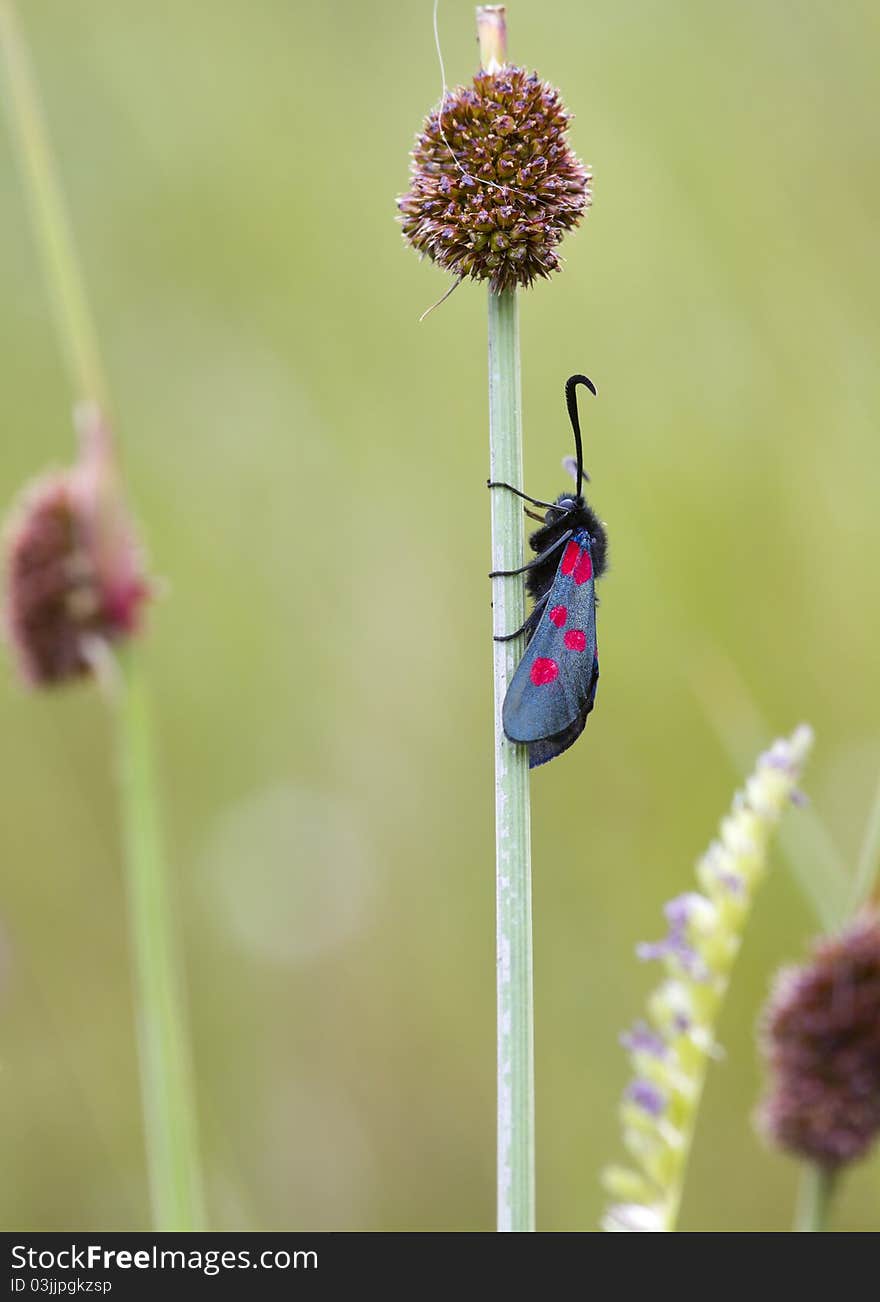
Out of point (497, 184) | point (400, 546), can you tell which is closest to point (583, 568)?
point (497, 184)

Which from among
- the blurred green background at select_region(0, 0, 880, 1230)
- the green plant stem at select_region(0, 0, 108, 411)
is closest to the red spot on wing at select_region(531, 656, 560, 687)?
the green plant stem at select_region(0, 0, 108, 411)

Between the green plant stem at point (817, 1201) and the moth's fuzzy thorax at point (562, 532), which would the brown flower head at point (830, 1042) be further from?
the moth's fuzzy thorax at point (562, 532)

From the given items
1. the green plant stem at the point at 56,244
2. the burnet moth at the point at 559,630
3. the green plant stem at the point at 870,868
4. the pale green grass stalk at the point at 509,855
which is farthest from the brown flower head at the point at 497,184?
the green plant stem at the point at 870,868

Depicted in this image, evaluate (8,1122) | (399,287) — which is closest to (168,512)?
(399,287)

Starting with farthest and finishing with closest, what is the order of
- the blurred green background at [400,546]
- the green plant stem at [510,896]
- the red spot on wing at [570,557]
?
the blurred green background at [400,546] → the red spot on wing at [570,557] → the green plant stem at [510,896]

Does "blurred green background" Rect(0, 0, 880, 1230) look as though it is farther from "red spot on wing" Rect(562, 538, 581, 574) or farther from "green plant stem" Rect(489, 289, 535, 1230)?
"green plant stem" Rect(489, 289, 535, 1230)

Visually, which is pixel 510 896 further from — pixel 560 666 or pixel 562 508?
pixel 562 508

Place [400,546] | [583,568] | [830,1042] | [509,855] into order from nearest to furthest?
[509,855]
[830,1042]
[583,568]
[400,546]
